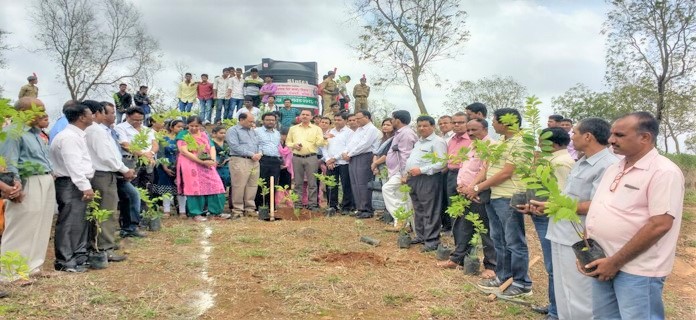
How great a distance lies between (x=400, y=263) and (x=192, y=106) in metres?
10.6

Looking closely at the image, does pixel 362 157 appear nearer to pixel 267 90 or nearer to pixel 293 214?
pixel 293 214

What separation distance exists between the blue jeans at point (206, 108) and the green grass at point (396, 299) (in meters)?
10.9

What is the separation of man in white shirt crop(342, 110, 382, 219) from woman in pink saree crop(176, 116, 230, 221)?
83.4 inches

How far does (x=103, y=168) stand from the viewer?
5270mm

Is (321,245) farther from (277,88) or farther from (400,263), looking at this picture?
(277,88)

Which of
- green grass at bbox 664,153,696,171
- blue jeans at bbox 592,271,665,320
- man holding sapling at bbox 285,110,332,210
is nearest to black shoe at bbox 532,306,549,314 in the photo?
blue jeans at bbox 592,271,665,320

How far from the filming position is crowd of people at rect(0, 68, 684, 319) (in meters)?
2.33

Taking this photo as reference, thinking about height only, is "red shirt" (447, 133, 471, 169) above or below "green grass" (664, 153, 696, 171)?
above

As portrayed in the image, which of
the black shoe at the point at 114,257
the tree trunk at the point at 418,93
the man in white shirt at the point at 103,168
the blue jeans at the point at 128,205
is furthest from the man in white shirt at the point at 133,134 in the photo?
the tree trunk at the point at 418,93

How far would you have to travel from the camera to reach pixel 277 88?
583 inches

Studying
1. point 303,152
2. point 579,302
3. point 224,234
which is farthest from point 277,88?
point 579,302

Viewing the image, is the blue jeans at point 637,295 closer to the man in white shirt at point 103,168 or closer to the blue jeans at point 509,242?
the blue jeans at point 509,242

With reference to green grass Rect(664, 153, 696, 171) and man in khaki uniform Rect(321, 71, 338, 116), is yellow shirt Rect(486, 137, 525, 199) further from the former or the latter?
green grass Rect(664, 153, 696, 171)

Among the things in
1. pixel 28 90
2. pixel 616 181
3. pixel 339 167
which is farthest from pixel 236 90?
pixel 616 181
